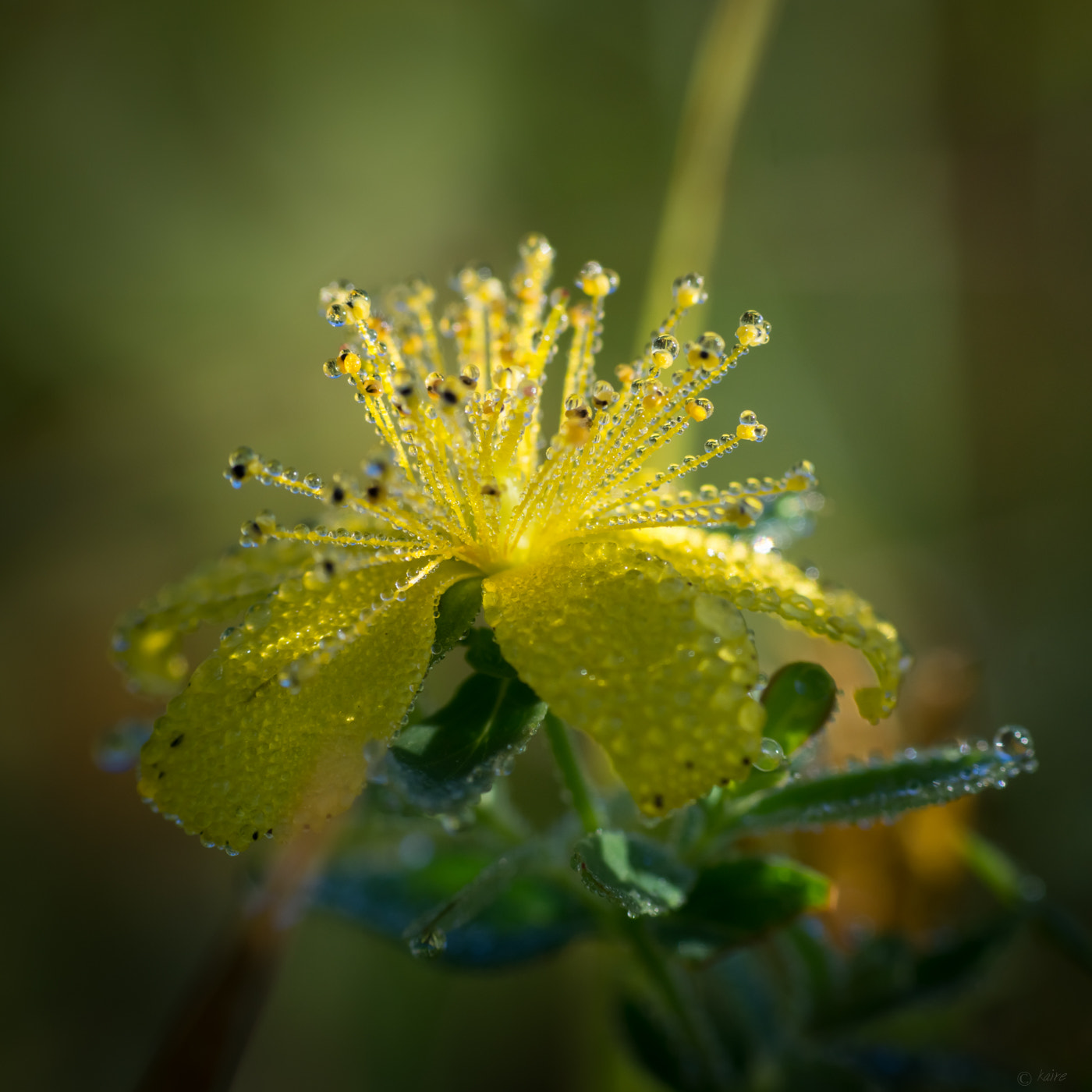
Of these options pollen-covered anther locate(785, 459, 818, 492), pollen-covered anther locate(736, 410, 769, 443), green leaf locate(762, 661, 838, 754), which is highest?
pollen-covered anther locate(736, 410, 769, 443)

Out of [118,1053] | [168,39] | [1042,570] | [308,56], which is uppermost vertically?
[308,56]

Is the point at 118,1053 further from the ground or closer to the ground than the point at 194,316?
closer to the ground

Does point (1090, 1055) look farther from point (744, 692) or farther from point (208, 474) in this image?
point (208, 474)

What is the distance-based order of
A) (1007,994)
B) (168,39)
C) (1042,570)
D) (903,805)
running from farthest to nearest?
1. (168,39)
2. (1042,570)
3. (1007,994)
4. (903,805)

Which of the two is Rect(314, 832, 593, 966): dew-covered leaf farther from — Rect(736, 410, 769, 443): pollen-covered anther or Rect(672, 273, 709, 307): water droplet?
Rect(672, 273, 709, 307): water droplet

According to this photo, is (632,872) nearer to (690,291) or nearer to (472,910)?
(472,910)

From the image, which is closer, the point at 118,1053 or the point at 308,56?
the point at 118,1053

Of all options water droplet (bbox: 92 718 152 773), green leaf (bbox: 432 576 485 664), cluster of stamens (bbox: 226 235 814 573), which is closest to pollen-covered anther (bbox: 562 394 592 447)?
cluster of stamens (bbox: 226 235 814 573)

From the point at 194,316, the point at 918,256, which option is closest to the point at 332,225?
the point at 194,316
